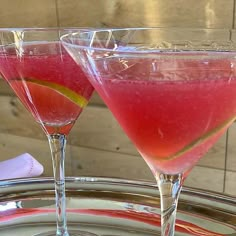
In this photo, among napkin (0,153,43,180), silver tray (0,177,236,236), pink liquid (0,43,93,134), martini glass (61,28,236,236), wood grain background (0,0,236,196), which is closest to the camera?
martini glass (61,28,236,236)

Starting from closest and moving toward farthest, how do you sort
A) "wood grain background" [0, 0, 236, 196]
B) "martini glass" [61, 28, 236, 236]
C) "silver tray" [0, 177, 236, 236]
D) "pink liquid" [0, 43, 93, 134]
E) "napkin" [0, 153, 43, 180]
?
"martini glass" [61, 28, 236, 236]
"pink liquid" [0, 43, 93, 134]
"silver tray" [0, 177, 236, 236]
"napkin" [0, 153, 43, 180]
"wood grain background" [0, 0, 236, 196]

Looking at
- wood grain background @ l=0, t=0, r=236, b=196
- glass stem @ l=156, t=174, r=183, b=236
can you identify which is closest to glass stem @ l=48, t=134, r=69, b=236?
glass stem @ l=156, t=174, r=183, b=236

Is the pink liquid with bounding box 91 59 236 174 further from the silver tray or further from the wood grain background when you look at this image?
the wood grain background

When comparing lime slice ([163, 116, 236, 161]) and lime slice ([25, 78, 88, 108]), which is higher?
lime slice ([25, 78, 88, 108])

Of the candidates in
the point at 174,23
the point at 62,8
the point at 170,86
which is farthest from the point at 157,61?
the point at 62,8

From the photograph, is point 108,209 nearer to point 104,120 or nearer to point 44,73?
point 44,73

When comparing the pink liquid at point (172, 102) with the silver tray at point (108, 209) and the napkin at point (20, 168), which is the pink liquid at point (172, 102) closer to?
the silver tray at point (108, 209)

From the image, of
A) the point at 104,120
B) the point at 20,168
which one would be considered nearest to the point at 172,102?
the point at 20,168

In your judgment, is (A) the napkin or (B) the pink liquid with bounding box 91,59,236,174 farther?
(A) the napkin
